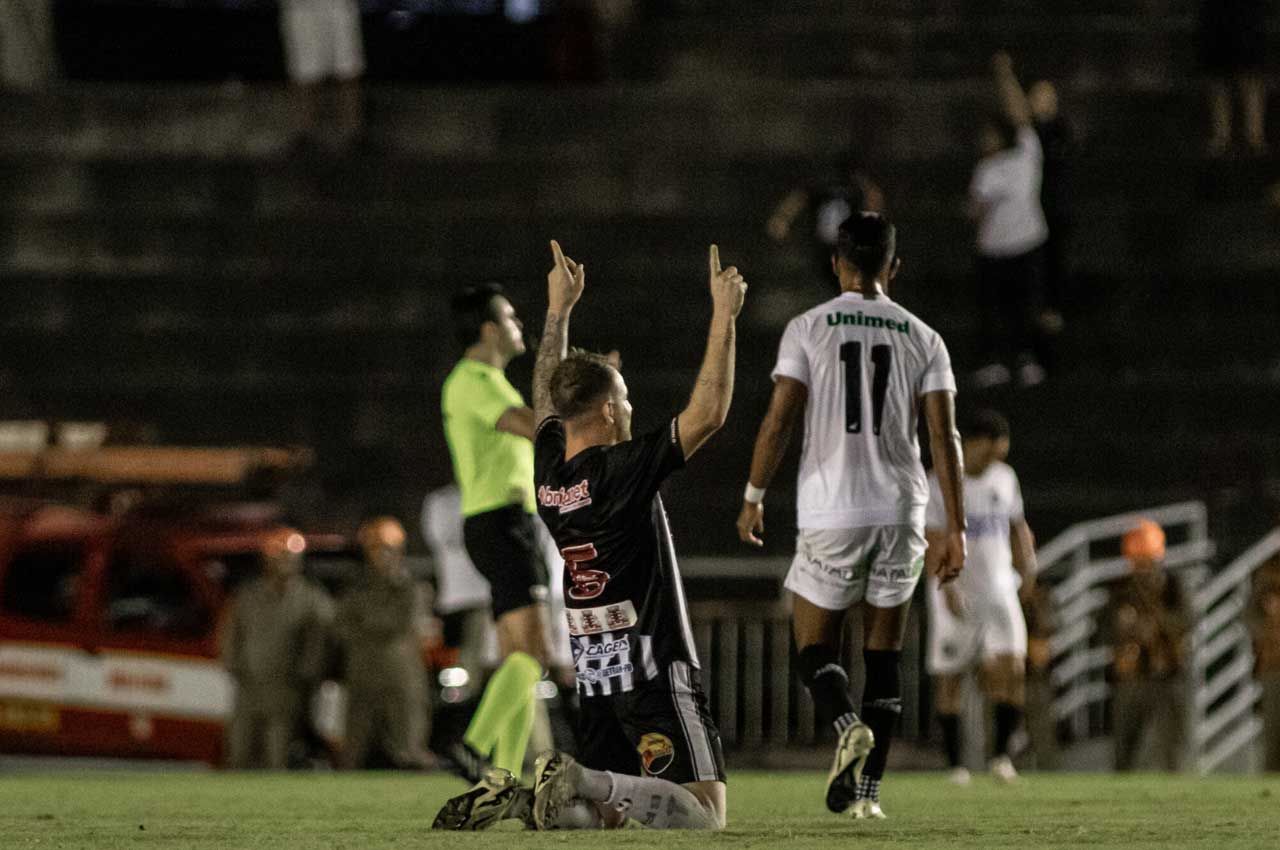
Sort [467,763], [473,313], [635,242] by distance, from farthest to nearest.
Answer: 1. [635,242]
2. [467,763]
3. [473,313]

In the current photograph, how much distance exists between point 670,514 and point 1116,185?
5.79m

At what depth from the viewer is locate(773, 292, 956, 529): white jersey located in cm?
960

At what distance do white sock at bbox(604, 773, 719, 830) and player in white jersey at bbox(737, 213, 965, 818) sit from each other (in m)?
1.33

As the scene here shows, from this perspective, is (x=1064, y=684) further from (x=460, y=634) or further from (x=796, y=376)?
(x=796, y=376)

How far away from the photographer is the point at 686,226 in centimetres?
2338

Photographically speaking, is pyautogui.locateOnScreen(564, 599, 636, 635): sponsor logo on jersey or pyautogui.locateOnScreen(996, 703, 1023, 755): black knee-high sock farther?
pyautogui.locateOnScreen(996, 703, 1023, 755): black knee-high sock

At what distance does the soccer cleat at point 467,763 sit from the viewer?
10883 mm

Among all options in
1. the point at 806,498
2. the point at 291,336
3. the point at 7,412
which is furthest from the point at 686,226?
the point at 806,498

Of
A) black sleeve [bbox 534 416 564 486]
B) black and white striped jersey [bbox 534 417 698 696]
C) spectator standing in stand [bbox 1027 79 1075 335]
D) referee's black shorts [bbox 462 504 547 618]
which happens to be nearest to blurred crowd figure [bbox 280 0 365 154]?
spectator standing in stand [bbox 1027 79 1075 335]

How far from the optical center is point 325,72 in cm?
2425

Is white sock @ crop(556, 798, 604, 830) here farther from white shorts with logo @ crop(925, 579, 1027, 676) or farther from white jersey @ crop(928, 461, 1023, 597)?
white shorts with logo @ crop(925, 579, 1027, 676)

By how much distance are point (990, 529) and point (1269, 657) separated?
334 cm

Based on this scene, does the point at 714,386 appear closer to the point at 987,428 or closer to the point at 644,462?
the point at 644,462

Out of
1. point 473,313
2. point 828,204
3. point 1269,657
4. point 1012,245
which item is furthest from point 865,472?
point 1012,245
